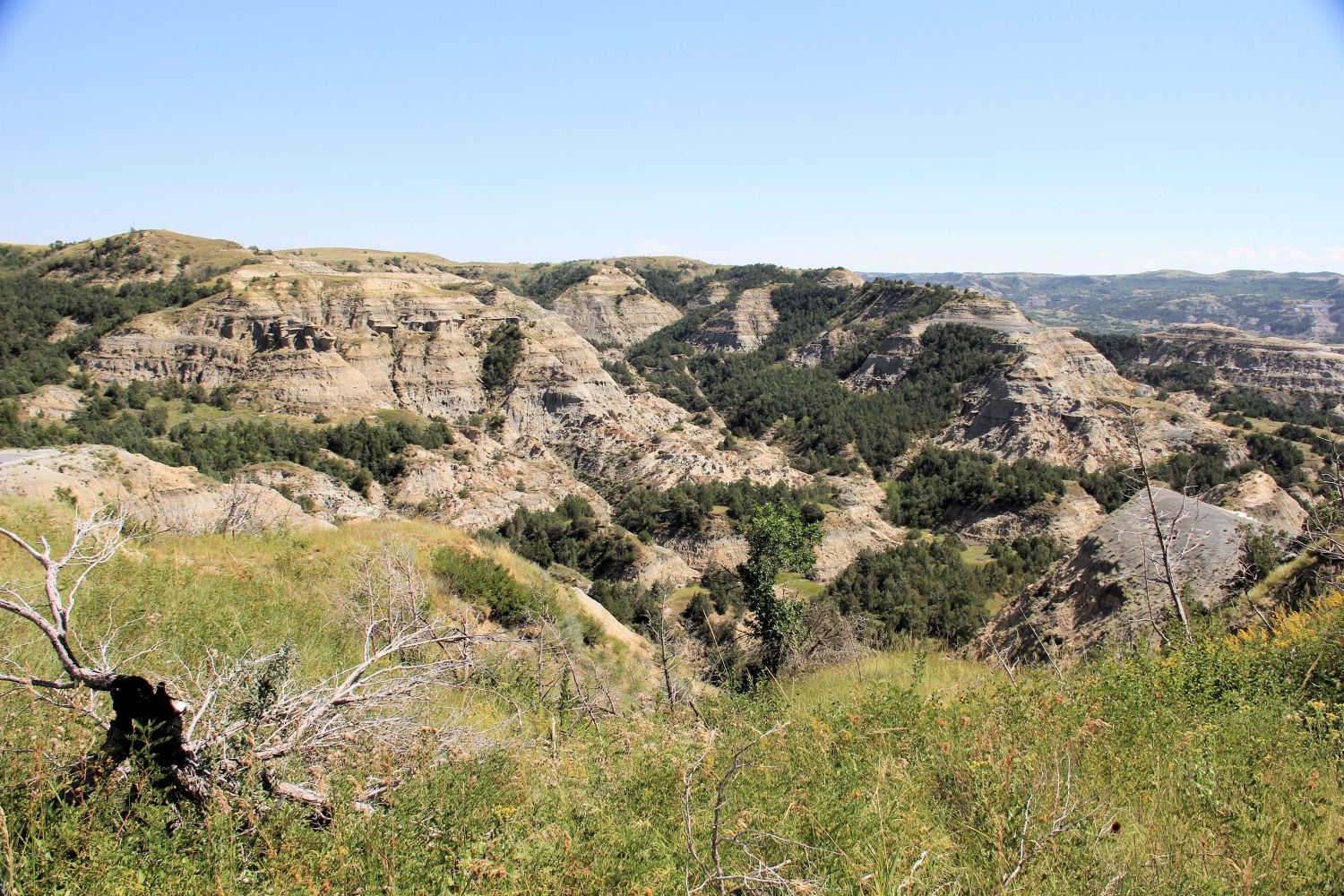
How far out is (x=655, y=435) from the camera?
42.2 m

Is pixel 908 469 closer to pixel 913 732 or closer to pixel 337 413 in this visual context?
pixel 337 413

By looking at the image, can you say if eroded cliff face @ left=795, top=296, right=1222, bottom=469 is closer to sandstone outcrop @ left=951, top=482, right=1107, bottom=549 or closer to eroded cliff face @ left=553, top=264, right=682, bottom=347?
sandstone outcrop @ left=951, top=482, right=1107, bottom=549

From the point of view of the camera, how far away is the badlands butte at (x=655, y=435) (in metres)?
19.3

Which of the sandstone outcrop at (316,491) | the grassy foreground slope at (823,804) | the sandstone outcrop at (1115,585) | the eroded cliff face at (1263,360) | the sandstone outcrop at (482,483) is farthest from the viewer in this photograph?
the eroded cliff face at (1263,360)

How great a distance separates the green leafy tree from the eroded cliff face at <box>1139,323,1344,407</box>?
190 feet

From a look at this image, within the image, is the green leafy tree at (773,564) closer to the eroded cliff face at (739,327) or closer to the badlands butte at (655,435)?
the badlands butte at (655,435)

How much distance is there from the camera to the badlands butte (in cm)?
1933

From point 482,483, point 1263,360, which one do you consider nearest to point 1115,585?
point 482,483

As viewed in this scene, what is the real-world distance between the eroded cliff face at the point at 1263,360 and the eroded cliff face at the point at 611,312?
5617cm

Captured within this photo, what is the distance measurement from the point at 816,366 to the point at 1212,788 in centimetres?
6446

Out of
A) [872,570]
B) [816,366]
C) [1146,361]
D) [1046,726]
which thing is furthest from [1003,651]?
[1146,361]

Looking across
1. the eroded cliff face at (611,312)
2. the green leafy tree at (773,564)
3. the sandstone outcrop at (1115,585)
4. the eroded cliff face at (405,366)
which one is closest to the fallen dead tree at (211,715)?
the sandstone outcrop at (1115,585)

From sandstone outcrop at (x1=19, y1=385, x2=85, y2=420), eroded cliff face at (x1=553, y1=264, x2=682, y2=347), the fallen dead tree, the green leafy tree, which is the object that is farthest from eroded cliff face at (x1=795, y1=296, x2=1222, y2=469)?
sandstone outcrop at (x1=19, y1=385, x2=85, y2=420)

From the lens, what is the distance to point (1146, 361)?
75.3m
